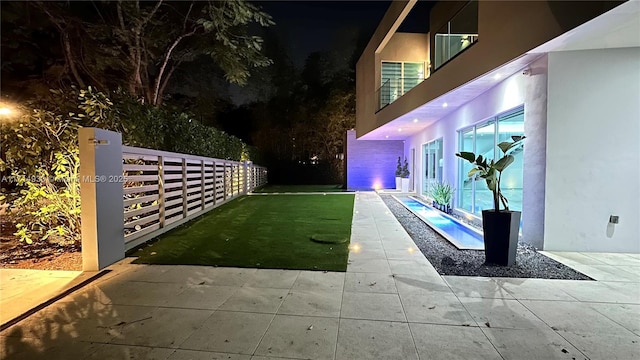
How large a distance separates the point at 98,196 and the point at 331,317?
3240mm

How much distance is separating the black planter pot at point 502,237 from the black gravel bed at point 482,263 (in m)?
0.11

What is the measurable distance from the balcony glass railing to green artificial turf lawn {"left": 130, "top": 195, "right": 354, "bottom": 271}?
17.6 feet

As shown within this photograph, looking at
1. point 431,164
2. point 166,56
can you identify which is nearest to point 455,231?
point 431,164

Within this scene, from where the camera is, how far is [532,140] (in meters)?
4.98

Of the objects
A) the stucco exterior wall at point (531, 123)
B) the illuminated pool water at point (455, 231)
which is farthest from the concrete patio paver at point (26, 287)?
the stucco exterior wall at point (531, 123)

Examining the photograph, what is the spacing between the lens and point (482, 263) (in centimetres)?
418

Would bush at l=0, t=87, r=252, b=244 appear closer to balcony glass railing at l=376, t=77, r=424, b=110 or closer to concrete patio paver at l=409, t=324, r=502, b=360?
concrete patio paver at l=409, t=324, r=502, b=360

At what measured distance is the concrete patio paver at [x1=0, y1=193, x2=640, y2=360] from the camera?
223 centimetres

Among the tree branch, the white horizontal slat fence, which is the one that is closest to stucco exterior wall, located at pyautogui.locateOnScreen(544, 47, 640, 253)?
the white horizontal slat fence

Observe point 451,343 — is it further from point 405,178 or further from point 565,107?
point 405,178

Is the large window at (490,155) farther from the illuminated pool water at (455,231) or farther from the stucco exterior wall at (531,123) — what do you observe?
the illuminated pool water at (455,231)

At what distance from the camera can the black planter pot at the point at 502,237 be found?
4.05 metres

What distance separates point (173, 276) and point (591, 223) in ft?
19.2

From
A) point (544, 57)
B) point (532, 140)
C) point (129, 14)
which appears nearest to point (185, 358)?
point (532, 140)
